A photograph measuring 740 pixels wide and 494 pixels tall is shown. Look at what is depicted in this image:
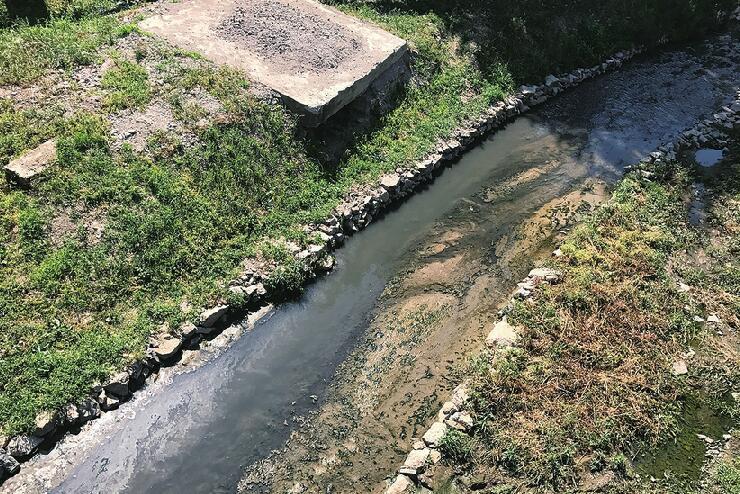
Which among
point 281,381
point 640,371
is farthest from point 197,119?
point 640,371

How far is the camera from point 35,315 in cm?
1262

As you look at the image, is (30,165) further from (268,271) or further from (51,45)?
(268,271)

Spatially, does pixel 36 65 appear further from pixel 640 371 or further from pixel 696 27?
pixel 696 27

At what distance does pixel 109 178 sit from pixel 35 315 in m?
3.94

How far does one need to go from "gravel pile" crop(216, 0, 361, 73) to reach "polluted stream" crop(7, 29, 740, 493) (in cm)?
544

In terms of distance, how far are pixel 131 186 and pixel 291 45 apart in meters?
7.61

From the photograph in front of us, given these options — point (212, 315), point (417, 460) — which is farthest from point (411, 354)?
point (212, 315)

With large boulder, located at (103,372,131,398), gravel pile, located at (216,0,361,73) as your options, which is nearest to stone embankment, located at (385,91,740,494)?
large boulder, located at (103,372,131,398)

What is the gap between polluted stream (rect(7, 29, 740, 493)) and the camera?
11562 mm

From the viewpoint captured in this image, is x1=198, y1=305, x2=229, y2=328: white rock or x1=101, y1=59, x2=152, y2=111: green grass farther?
x1=101, y1=59, x2=152, y2=111: green grass

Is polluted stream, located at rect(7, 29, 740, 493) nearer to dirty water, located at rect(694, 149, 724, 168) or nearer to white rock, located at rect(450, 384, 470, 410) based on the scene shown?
dirty water, located at rect(694, 149, 724, 168)

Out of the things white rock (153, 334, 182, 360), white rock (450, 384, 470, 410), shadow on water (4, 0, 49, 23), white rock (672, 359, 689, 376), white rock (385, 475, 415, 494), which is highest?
shadow on water (4, 0, 49, 23)

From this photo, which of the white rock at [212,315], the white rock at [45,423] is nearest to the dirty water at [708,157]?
the white rock at [212,315]

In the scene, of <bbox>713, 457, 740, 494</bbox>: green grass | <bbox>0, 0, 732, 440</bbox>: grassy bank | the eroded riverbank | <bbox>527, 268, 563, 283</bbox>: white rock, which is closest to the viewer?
<bbox>713, 457, 740, 494</bbox>: green grass
